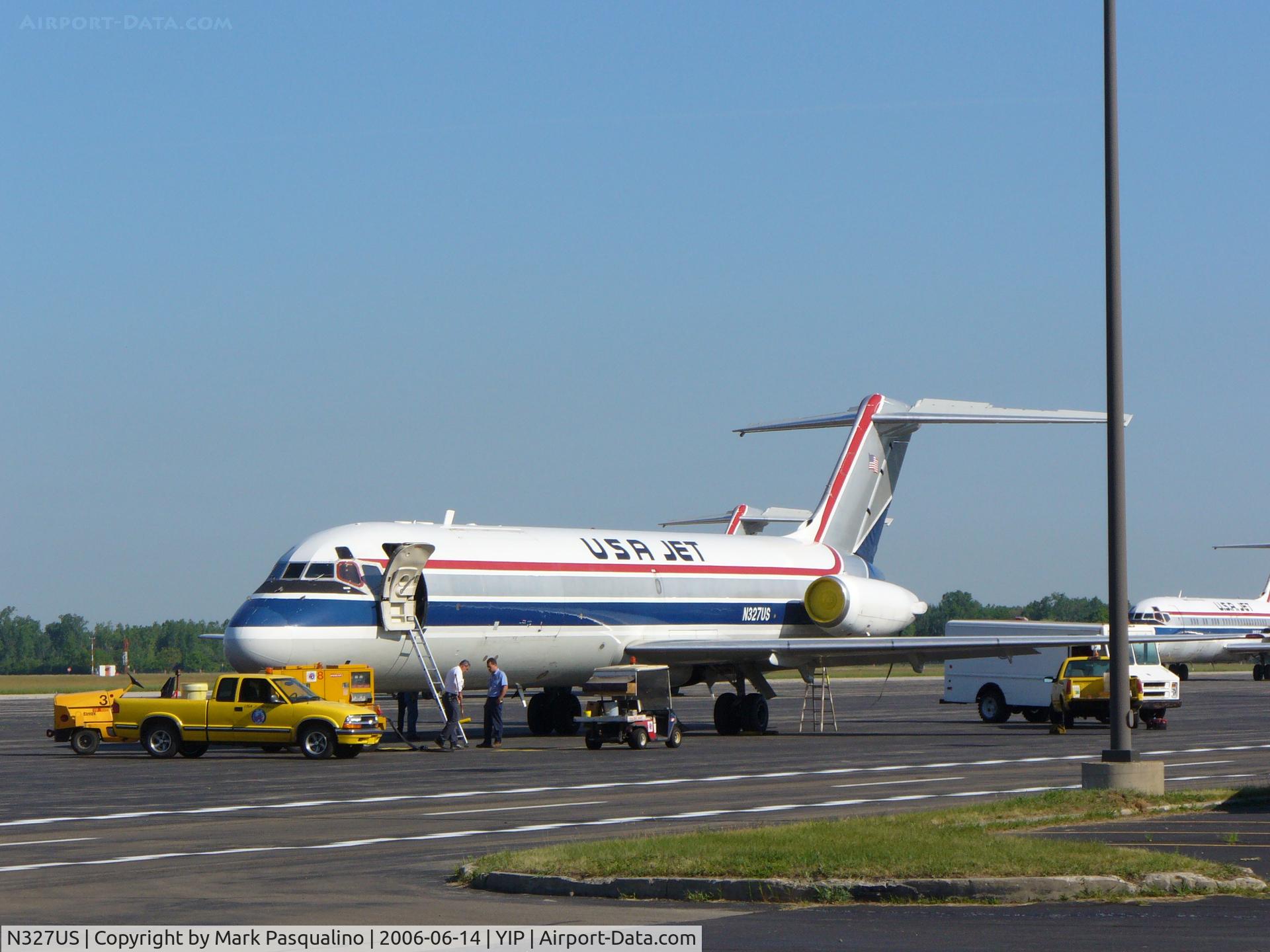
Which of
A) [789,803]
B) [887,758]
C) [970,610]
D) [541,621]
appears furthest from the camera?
[970,610]

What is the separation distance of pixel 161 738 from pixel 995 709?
22.4 metres

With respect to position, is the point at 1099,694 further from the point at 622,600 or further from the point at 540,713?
the point at 540,713

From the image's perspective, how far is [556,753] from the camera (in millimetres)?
29703

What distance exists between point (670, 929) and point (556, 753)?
19.5 meters

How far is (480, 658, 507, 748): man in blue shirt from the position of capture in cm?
3067

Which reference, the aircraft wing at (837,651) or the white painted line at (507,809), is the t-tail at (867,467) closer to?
the aircraft wing at (837,651)

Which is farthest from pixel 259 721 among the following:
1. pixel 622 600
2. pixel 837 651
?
pixel 837 651

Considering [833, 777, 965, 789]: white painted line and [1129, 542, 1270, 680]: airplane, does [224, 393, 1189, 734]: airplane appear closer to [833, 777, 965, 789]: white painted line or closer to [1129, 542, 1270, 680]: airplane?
[833, 777, 965, 789]: white painted line

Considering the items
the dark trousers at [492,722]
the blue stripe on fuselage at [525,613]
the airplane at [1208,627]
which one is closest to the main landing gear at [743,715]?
the blue stripe on fuselage at [525,613]

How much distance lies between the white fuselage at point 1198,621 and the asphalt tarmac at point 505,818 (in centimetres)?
4576

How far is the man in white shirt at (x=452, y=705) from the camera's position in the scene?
30.6 metres

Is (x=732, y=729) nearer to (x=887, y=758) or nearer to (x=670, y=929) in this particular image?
(x=887, y=758)

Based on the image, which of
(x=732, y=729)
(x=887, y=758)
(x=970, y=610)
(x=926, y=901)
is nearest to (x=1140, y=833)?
(x=926, y=901)

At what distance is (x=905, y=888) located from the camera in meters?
11.5
